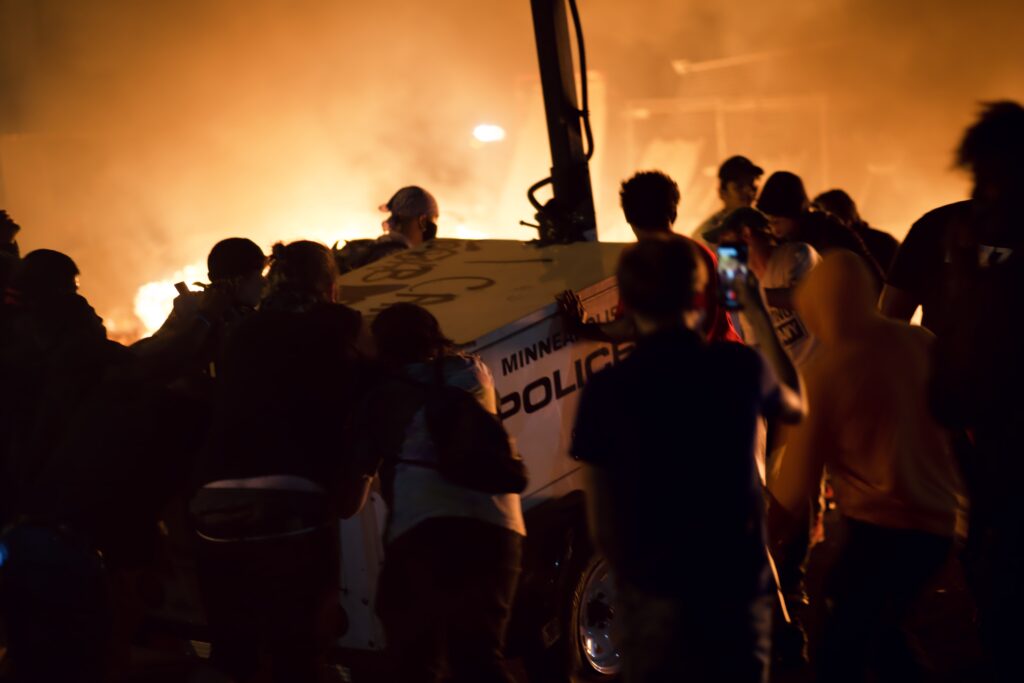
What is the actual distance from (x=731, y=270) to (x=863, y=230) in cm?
428

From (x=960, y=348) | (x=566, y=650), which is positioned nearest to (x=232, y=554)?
(x=566, y=650)

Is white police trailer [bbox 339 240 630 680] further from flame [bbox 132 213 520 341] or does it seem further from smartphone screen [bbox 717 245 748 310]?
flame [bbox 132 213 520 341]

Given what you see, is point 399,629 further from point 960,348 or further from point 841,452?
point 960,348

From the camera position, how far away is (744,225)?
5.49 m

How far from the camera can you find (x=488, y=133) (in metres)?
16.9

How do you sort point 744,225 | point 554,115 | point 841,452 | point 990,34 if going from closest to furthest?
1. point 841,452
2. point 744,225
3. point 554,115
4. point 990,34

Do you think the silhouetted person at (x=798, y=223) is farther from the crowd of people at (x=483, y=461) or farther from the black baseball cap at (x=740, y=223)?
the crowd of people at (x=483, y=461)

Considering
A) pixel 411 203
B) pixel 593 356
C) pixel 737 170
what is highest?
pixel 411 203

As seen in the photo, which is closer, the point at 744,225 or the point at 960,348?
the point at 960,348

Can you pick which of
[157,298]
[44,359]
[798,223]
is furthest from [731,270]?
[157,298]

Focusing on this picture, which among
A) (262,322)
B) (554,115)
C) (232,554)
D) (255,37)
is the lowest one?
(232,554)

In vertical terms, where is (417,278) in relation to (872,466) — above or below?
above

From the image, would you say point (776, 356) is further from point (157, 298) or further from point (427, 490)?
point (157, 298)

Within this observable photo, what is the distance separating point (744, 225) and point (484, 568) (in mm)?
Answer: 2377
